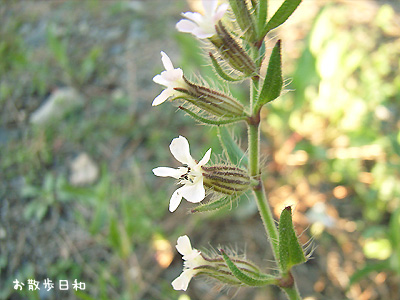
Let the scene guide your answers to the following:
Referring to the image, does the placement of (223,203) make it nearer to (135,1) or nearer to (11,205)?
(11,205)

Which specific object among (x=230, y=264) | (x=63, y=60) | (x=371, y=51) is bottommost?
(x=371, y=51)

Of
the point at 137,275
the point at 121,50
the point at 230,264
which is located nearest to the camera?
the point at 230,264

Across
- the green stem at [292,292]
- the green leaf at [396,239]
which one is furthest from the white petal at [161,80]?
the green leaf at [396,239]

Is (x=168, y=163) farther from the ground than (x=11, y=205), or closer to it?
closer to it

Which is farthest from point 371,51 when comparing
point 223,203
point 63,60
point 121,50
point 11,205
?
point 11,205

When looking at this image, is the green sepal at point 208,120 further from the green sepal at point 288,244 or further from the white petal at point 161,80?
the green sepal at point 288,244

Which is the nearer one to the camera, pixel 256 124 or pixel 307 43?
pixel 256 124

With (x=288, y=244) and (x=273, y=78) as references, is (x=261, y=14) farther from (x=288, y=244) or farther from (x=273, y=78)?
(x=288, y=244)
